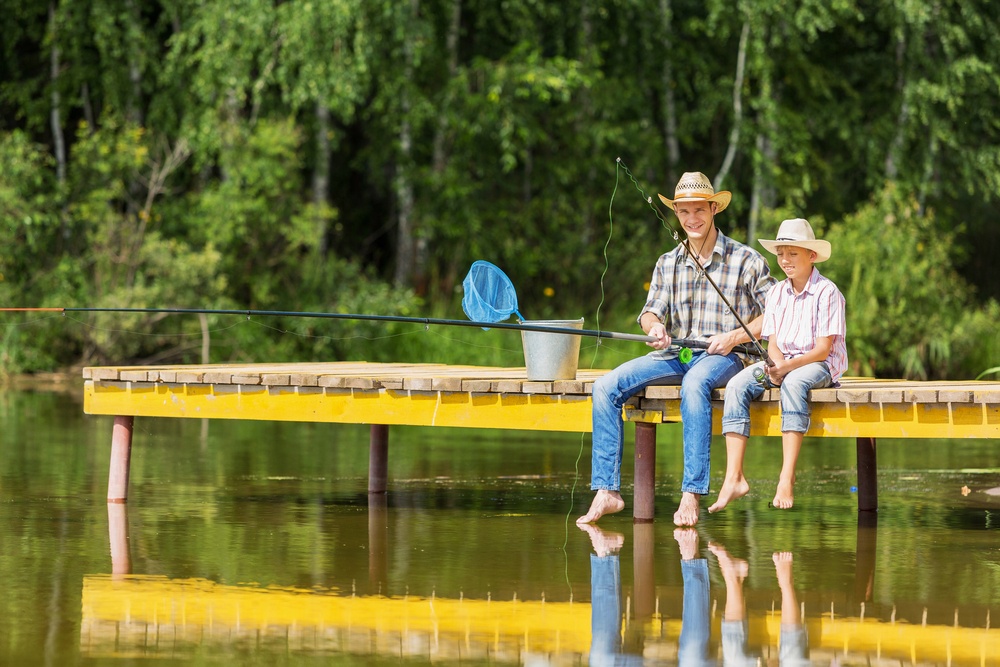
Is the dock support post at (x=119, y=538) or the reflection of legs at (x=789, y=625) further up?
the dock support post at (x=119, y=538)

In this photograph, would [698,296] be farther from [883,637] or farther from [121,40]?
[121,40]

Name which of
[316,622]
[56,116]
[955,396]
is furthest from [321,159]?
[316,622]

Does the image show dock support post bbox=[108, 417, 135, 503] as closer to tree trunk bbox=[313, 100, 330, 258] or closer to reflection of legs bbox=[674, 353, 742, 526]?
reflection of legs bbox=[674, 353, 742, 526]

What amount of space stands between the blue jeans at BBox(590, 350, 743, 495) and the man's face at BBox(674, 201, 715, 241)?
1.78ft

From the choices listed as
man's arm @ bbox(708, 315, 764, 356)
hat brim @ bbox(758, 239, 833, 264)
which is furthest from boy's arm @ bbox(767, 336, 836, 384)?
hat brim @ bbox(758, 239, 833, 264)

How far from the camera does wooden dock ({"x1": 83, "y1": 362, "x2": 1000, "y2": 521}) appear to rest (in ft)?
22.0

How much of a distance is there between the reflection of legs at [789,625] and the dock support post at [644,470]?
3.70ft

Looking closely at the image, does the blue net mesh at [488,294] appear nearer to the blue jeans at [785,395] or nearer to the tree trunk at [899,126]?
the blue jeans at [785,395]

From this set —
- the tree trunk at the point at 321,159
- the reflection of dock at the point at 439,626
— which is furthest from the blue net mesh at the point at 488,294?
the tree trunk at the point at 321,159

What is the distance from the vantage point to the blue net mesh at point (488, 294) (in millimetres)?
7488

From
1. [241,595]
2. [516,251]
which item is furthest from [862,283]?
[241,595]

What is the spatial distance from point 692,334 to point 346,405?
1.64 metres

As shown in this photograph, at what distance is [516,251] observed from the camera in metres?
20.6

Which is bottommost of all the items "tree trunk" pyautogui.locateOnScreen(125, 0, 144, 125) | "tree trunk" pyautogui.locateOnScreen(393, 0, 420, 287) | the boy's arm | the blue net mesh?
the boy's arm
